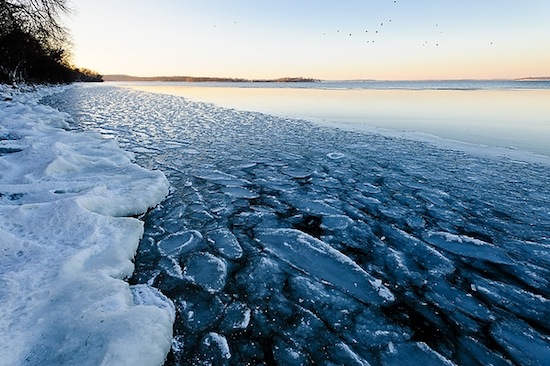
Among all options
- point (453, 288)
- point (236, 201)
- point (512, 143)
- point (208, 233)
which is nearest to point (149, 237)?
point (208, 233)

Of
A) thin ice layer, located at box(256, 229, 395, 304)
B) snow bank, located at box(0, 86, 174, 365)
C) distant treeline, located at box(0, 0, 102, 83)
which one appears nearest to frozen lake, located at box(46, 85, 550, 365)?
thin ice layer, located at box(256, 229, 395, 304)

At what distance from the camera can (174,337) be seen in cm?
165

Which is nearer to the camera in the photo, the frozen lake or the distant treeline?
the frozen lake

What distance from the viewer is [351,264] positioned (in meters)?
2.44

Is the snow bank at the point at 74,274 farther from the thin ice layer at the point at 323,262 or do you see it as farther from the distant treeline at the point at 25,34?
the distant treeline at the point at 25,34

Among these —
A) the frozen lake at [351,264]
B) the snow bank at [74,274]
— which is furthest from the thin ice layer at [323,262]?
the snow bank at [74,274]

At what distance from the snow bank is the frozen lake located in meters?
0.19

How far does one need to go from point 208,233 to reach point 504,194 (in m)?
4.06

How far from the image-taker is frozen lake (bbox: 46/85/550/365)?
5.53 ft

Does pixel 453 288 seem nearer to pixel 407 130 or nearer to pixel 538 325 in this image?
pixel 538 325

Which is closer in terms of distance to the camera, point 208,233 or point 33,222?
point 33,222

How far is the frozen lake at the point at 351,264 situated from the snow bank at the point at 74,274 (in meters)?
0.19

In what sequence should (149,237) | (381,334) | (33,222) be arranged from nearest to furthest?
(381,334) < (33,222) < (149,237)

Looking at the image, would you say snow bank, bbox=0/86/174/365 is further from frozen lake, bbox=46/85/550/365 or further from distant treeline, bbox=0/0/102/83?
distant treeline, bbox=0/0/102/83
